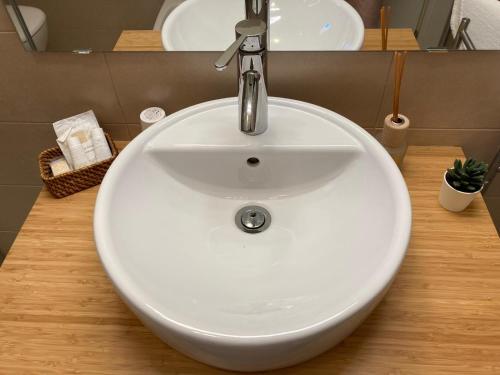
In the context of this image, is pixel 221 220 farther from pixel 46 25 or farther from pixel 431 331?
pixel 46 25

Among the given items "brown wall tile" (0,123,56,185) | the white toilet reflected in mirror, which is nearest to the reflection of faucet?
the white toilet reflected in mirror

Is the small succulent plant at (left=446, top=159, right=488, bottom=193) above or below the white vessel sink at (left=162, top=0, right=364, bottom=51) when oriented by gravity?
below

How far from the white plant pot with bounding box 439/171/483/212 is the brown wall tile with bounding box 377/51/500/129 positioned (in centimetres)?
18

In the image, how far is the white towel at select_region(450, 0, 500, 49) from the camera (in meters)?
0.81

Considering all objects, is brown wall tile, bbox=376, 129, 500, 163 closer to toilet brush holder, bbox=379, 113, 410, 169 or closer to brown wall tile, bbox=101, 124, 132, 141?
toilet brush holder, bbox=379, 113, 410, 169

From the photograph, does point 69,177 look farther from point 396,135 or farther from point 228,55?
point 396,135

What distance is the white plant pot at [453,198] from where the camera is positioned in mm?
793

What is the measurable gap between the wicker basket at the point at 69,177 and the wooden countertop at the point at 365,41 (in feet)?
0.76

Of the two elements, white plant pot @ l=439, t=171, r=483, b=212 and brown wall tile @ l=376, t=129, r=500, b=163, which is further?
brown wall tile @ l=376, t=129, r=500, b=163

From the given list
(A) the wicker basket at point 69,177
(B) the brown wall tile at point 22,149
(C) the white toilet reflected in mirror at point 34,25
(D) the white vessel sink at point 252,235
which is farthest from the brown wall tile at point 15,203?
(D) the white vessel sink at point 252,235

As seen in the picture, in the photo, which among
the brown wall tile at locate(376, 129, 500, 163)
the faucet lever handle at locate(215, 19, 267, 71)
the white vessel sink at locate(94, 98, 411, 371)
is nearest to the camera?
the white vessel sink at locate(94, 98, 411, 371)

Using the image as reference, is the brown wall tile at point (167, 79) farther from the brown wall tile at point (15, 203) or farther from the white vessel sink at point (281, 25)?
the brown wall tile at point (15, 203)

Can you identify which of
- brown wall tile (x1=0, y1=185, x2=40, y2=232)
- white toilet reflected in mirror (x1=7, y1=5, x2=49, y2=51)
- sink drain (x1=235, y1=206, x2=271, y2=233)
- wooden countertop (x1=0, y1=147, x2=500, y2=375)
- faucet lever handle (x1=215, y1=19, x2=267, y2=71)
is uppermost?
faucet lever handle (x1=215, y1=19, x2=267, y2=71)

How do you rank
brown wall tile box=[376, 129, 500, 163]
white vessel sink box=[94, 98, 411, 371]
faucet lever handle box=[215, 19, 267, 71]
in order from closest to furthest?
white vessel sink box=[94, 98, 411, 371]
faucet lever handle box=[215, 19, 267, 71]
brown wall tile box=[376, 129, 500, 163]
